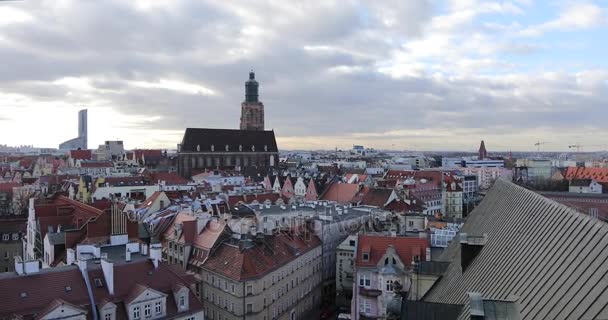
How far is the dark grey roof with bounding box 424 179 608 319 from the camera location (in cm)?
1093

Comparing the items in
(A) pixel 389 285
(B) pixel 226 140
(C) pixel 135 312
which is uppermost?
(B) pixel 226 140

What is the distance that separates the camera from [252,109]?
16762cm

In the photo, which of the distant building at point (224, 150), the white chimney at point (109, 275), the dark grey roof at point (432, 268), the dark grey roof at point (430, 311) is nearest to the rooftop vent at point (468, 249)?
the dark grey roof at point (430, 311)

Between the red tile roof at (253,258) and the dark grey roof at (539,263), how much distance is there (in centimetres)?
1847

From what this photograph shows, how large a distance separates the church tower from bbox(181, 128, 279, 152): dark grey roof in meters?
17.7

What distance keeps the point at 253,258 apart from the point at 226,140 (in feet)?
335

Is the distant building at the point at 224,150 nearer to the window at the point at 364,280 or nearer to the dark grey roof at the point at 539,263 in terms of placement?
the window at the point at 364,280

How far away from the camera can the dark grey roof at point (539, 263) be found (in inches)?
430

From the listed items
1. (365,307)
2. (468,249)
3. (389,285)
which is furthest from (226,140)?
(468,249)

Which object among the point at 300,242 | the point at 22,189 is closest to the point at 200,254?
the point at 300,242

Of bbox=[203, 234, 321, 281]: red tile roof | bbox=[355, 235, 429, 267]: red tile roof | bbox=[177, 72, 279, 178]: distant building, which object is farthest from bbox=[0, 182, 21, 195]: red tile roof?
bbox=[355, 235, 429, 267]: red tile roof

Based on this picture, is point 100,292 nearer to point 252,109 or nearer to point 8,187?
point 8,187

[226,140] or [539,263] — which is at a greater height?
[226,140]

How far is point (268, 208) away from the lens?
202ft
